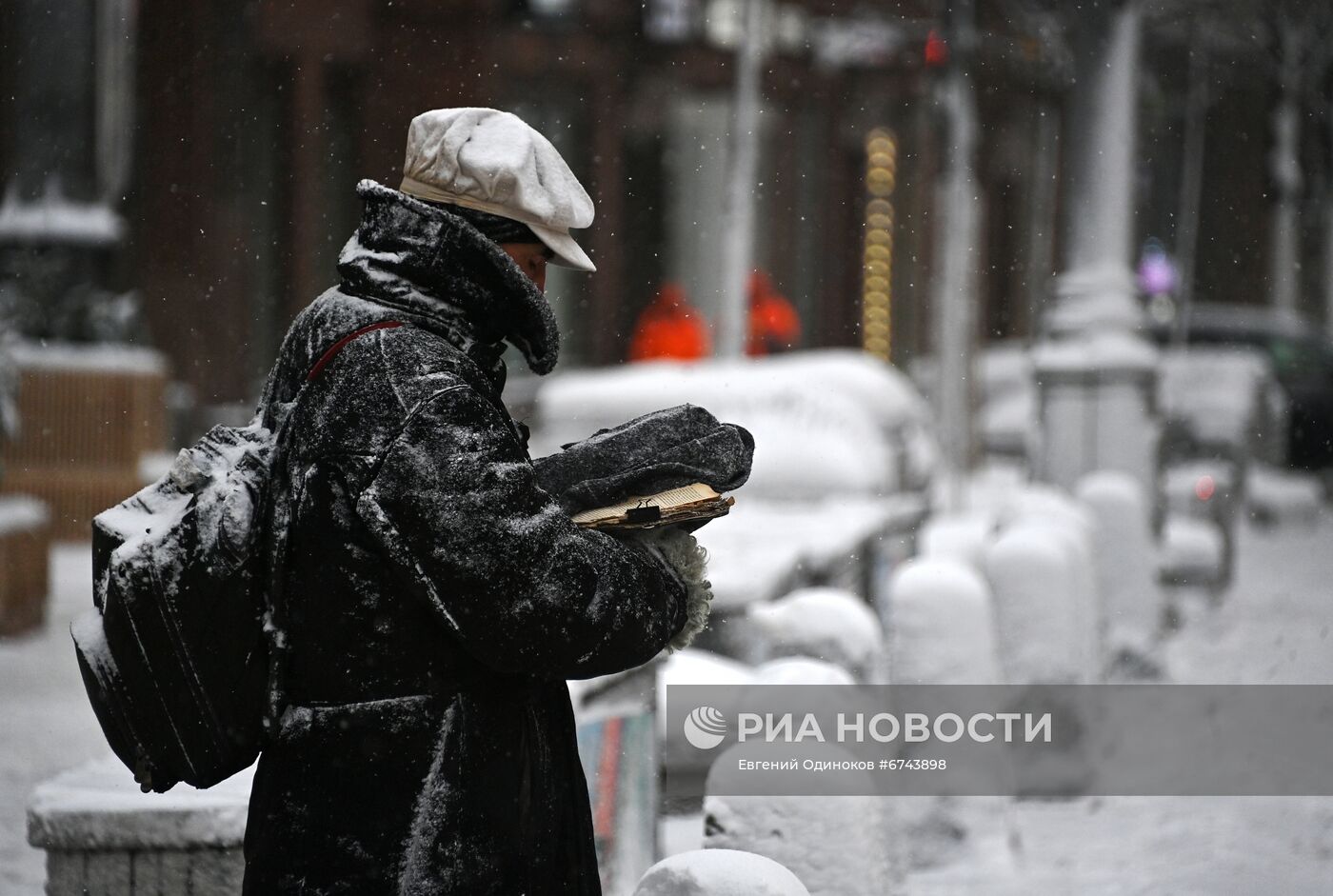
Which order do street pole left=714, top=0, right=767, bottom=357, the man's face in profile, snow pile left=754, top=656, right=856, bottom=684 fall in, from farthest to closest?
street pole left=714, top=0, right=767, bottom=357 < snow pile left=754, top=656, right=856, bottom=684 < the man's face in profile

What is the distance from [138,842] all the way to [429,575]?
1.44 meters

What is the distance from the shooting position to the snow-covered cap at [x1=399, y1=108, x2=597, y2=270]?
2.10 meters

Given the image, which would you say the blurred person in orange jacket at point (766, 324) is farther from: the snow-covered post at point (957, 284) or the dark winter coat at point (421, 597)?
the dark winter coat at point (421, 597)

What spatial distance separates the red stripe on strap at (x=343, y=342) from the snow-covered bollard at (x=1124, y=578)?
573 centimetres

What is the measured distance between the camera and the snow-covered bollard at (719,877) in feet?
7.70

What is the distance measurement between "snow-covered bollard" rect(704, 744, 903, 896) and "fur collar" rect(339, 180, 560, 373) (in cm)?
133

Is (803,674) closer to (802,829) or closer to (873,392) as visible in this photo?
(802,829)

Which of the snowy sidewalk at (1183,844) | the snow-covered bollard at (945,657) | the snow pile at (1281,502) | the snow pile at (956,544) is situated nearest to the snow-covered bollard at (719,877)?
the snowy sidewalk at (1183,844)

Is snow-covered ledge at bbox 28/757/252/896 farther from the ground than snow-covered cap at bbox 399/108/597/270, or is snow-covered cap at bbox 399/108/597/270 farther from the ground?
snow-covered cap at bbox 399/108/597/270

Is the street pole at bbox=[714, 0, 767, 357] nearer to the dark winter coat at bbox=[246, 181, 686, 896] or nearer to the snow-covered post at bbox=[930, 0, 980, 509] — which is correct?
the snow-covered post at bbox=[930, 0, 980, 509]

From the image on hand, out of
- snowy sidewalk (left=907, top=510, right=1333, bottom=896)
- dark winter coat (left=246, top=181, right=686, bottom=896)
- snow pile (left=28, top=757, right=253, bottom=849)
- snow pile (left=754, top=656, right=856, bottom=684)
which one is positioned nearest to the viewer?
dark winter coat (left=246, top=181, right=686, bottom=896)

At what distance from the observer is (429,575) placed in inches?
77.2

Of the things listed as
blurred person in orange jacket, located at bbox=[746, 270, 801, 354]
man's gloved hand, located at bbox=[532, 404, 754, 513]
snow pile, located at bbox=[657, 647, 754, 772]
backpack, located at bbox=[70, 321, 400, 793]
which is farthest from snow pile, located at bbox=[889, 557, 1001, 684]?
blurred person in orange jacket, located at bbox=[746, 270, 801, 354]

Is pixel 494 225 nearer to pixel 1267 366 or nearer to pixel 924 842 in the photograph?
pixel 924 842
